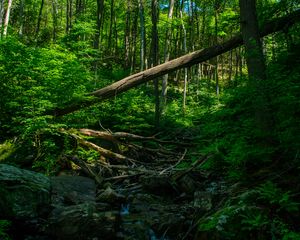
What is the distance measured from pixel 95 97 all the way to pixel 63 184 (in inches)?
145

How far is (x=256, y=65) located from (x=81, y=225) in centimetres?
454

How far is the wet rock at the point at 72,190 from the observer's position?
7.84 metres

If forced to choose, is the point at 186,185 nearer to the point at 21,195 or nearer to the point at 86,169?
the point at 86,169

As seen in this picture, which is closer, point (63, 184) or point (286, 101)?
point (286, 101)

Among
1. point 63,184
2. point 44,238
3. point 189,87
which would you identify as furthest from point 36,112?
point 189,87

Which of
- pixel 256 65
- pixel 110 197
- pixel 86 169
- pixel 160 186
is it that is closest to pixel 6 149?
pixel 86 169

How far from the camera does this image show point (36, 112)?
369 inches

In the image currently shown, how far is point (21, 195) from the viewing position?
6328 mm

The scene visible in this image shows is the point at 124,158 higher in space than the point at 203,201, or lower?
higher

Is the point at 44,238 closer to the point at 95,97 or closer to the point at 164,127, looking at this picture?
the point at 95,97

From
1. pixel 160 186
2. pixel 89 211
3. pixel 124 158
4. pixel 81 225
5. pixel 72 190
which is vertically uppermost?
pixel 124 158

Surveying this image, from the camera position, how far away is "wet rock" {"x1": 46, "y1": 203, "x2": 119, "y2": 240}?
6059 millimetres

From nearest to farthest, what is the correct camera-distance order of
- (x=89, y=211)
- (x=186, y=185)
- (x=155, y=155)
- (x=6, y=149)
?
1. (x=89, y=211)
2. (x=186, y=185)
3. (x=6, y=149)
4. (x=155, y=155)

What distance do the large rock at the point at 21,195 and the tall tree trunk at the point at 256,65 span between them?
15.2 feet
